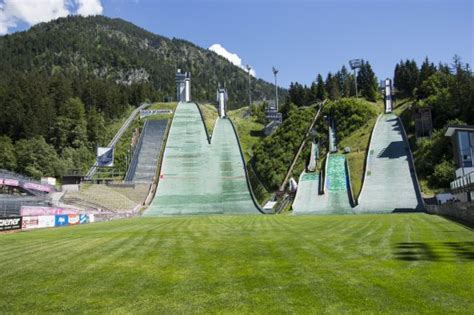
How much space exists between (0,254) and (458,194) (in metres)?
27.9

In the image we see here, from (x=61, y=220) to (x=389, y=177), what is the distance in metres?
33.2

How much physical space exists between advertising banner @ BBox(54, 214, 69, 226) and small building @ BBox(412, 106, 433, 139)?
Result: 1653 inches

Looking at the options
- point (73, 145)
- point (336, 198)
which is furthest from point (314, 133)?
point (73, 145)

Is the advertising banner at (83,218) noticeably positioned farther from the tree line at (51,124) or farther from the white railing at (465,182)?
the white railing at (465,182)

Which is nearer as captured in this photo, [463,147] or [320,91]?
[463,147]

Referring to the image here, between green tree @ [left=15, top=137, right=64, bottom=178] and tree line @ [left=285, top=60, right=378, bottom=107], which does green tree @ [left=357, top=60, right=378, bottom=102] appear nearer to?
tree line @ [left=285, top=60, right=378, bottom=107]

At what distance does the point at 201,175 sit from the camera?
54750mm

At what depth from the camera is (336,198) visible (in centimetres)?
4250

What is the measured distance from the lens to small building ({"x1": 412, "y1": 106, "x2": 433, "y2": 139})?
51.2 meters

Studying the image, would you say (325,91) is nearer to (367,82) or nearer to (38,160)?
(367,82)

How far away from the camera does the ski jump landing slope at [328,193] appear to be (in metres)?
40.5

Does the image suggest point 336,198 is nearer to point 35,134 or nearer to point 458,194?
point 458,194

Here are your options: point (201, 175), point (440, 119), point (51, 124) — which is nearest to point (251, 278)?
point (201, 175)

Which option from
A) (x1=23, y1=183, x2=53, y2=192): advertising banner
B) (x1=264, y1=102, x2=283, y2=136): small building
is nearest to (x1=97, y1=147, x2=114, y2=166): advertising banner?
(x1=23, y1=183, x2=53, y2=192): advertising banner
